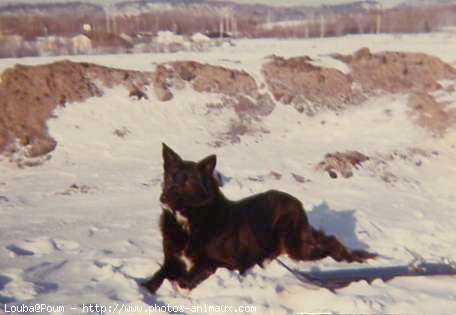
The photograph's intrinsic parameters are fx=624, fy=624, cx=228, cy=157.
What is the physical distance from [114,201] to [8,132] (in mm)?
3709

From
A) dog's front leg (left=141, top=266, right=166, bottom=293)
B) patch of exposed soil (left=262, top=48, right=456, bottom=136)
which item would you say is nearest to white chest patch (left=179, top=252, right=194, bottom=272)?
dog's front leg (left=141, top=266, right=166, bottom=293)

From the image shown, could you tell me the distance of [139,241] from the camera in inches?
259

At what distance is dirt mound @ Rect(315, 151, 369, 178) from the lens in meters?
10.2

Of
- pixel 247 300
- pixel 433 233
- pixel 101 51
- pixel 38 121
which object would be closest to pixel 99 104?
pixel 38 121

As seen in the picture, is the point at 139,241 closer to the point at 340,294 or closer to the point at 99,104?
the point at 340,294

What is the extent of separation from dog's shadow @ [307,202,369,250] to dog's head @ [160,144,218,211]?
239cm

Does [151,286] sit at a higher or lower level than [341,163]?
higher

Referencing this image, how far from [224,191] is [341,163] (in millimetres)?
2446

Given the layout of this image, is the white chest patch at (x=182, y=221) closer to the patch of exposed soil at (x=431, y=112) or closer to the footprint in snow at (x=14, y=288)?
the footprint in snow at (x=14, y=288)

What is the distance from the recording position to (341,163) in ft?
34.1

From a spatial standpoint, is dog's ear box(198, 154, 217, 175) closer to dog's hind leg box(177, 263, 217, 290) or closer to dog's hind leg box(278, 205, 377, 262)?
dog's hind leg box(177, 263, 217, 290)

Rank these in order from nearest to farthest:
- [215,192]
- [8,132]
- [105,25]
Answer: [215,192], [8,132], [105,25]

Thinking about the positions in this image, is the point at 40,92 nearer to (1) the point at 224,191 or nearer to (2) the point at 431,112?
(1) the point at 224,191

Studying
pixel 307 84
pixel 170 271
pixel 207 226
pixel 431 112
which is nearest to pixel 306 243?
pixel 207 226
